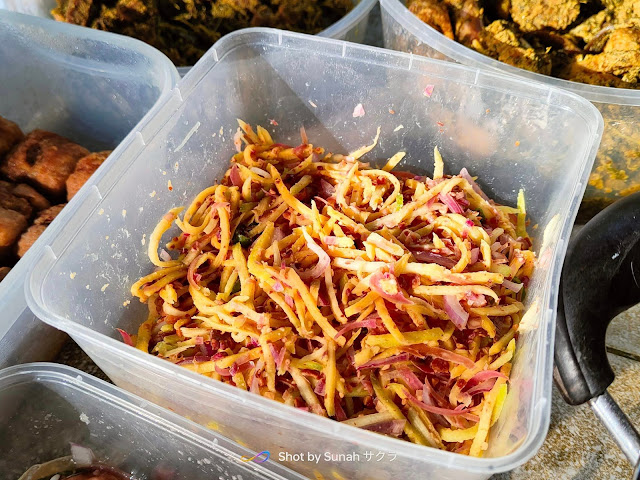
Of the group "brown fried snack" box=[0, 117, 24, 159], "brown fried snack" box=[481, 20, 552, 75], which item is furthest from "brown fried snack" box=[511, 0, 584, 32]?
"brown fried snack" box=[0, 117, 24, 159]

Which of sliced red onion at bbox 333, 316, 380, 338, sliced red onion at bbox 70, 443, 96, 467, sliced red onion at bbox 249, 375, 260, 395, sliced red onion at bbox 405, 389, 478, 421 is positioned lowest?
sliced red onion at bbox 70, 443, 96, 467

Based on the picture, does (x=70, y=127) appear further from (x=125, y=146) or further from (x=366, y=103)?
(x=366, y=103)

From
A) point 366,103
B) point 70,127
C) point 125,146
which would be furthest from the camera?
point 70,127

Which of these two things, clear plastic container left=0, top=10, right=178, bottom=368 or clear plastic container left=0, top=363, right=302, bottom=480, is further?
clear plastic container left=0, top=10, right=178, bottom=368

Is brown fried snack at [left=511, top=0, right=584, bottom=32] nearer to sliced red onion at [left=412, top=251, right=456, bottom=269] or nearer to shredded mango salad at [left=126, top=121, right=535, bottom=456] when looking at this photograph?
shredded mango salad at [left=126, top=121, right=535, bottom=456]

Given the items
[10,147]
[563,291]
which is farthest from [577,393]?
[10,147]

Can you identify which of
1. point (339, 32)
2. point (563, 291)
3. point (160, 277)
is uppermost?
point (339, 32)

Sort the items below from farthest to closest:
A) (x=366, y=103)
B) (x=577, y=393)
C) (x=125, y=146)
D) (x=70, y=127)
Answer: (x=70, y=127)
(x=366, y=103)
(x=125, y=146)
(x=577, y=393)
